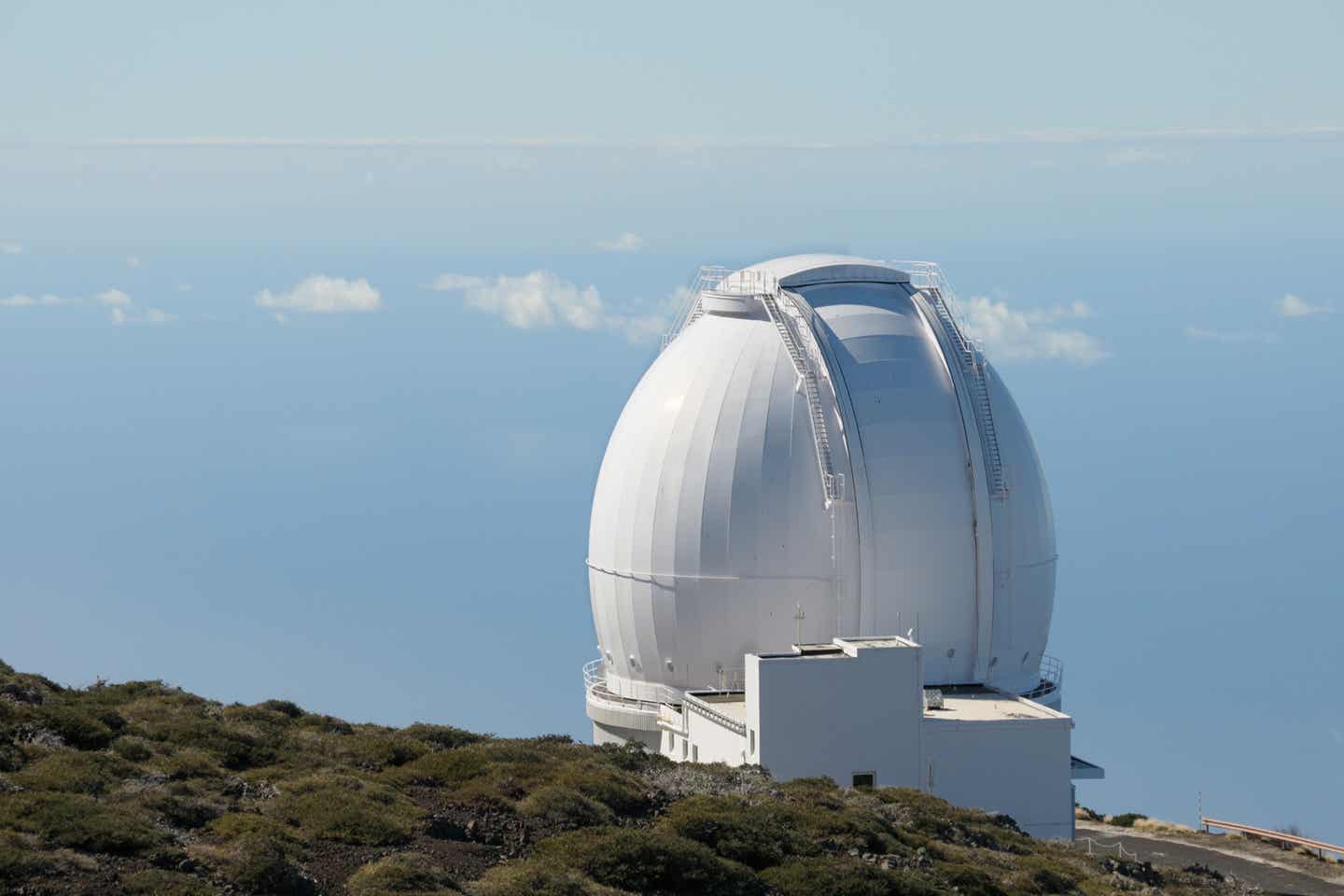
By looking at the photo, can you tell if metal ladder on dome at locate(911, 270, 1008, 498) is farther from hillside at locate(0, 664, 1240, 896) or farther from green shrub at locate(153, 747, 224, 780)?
green shrub at locate(153, 747, 224, 780)

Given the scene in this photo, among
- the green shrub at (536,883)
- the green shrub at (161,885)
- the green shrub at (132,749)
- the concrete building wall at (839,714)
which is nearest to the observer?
the green shrub at (161,885)

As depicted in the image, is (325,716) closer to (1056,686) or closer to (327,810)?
(327,810)

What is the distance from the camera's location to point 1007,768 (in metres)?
31.7

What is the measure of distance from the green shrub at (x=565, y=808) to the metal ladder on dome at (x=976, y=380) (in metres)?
13.7

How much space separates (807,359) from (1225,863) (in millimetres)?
11383

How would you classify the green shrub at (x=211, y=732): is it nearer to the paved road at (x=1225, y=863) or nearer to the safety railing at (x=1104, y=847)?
the safety railing at (x=1104, y=847)

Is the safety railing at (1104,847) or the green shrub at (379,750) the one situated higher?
the green shrub at (379,750)

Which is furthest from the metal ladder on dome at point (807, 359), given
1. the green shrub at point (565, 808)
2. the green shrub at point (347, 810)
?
the green shrub at point (347, 810)

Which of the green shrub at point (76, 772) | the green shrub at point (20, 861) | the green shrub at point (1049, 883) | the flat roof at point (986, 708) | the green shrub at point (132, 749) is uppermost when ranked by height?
the flat roof at point (986, 708)

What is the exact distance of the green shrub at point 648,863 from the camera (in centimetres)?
2038

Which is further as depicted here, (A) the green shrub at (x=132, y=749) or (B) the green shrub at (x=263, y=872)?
(A) the green shrub at (x=132, y=749)

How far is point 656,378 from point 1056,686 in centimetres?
939

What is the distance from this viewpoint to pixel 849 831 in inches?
931

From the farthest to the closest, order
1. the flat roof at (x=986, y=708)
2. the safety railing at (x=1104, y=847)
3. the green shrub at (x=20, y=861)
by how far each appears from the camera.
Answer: the flat roof at (x=986, y=708)
the safety railing at (x=1104, y=847)
the green shrub at (x=20, y=861)
